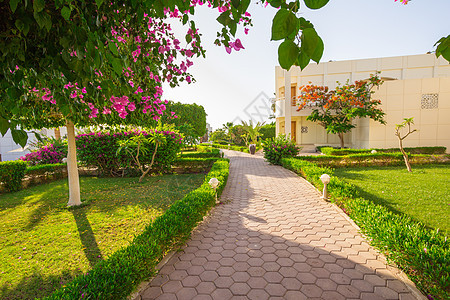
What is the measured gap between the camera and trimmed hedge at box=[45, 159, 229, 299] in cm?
212

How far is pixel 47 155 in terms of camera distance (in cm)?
1145

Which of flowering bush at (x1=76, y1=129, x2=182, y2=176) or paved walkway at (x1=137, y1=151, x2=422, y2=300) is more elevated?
flowering bush at (x1=76, y1=129, x2=182, y2=176)

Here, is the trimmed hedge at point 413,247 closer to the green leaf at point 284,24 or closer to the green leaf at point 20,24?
the green leaf at point 284,24

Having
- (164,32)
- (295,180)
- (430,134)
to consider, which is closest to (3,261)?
(164,32)

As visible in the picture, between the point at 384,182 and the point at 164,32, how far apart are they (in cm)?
892

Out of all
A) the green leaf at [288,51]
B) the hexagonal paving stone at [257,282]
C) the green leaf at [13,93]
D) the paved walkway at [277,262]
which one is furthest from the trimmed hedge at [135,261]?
the green leaf at [288,51]

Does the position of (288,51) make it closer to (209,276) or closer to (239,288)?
(239,288)

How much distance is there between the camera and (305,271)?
3.04 metres

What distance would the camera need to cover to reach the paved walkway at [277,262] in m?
2.67

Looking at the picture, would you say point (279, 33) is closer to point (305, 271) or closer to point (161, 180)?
point (305, 271)

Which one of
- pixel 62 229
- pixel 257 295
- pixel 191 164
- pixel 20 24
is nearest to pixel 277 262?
pixel 257 295

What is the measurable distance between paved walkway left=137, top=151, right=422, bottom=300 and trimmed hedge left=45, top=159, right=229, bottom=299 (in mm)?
247

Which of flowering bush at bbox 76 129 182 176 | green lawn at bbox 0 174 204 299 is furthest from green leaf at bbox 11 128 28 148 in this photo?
flowering bush at bbox 76 129 182 176

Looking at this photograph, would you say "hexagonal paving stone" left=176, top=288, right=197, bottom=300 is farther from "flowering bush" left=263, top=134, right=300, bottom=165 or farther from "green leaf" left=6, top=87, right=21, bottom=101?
"flowering bush" left=263, top=134, right=300, bottom=165
